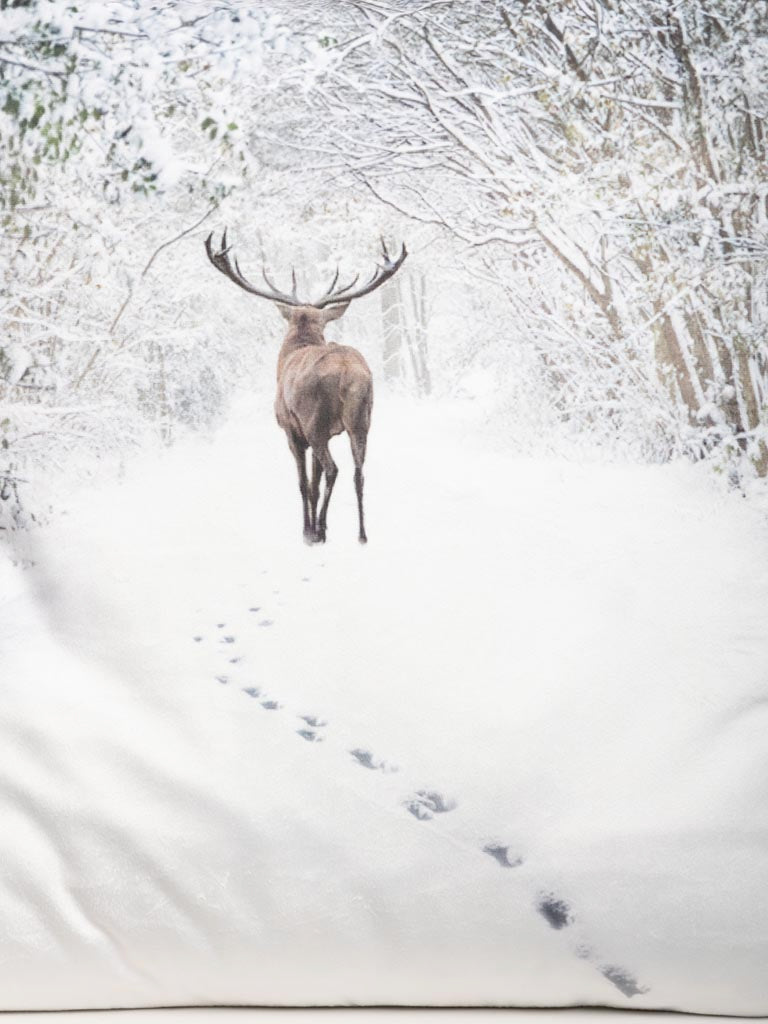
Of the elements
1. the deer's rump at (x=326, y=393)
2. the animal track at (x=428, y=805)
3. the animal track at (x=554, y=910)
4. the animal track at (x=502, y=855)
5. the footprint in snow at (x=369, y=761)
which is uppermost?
the deer's rump at (x=326, y=393)

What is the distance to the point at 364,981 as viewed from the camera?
0.67 m

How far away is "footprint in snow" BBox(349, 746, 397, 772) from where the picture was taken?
68 centimetres

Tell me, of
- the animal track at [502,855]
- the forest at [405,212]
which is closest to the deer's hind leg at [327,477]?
the forest at [405,212]

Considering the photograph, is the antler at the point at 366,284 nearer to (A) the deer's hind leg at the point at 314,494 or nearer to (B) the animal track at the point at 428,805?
(A) the deer's hind leg at the point at 314,494

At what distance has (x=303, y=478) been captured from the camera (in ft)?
2.61

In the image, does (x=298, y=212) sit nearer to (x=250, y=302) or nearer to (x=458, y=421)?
(x=250, y=302)

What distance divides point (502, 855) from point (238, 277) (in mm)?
644

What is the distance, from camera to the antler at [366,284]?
0.81 metres

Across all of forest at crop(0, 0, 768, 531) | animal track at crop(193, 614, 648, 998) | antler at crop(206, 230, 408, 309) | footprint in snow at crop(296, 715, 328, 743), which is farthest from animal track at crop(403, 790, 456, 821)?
antler at crop(206, 230, 408, 309)

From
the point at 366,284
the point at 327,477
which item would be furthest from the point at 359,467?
the point at 366,284

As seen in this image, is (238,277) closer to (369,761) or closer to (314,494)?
(314,494)

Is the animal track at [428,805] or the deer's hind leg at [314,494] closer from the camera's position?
the animal track at [428,805]

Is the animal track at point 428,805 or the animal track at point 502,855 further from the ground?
the animal track at point 428,805

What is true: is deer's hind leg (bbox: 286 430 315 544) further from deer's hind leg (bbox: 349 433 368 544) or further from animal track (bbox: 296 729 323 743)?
animal track (bbox: 296 729 323 743)
